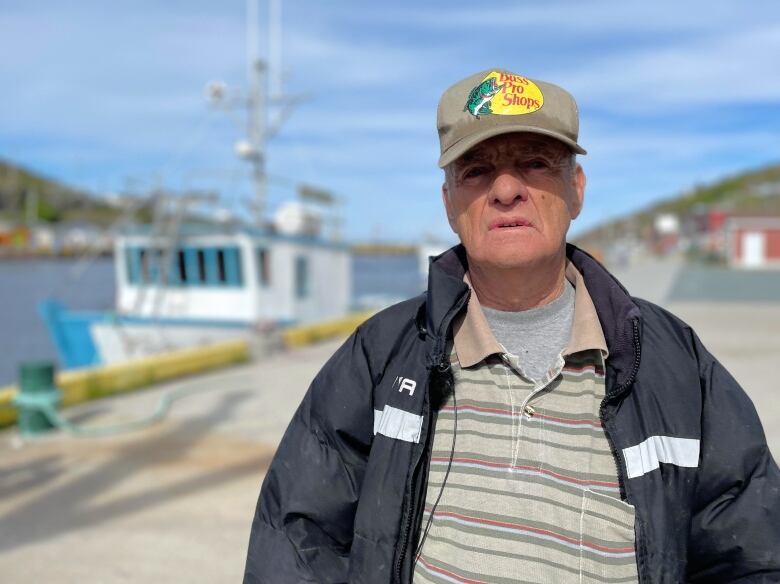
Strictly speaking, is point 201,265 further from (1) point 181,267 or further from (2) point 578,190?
(2) point 578,190

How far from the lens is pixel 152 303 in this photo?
1444cm

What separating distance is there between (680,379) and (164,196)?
13349 mm

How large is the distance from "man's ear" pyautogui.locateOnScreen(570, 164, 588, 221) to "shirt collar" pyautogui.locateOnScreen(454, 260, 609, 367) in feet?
0.52

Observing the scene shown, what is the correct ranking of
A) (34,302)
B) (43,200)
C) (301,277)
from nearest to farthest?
1. (301,277)
2. (34,302)
3. (43,200)

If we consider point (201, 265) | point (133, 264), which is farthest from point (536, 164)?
point (133, 264)

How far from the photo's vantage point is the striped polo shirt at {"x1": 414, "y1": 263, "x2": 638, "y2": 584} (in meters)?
1.50

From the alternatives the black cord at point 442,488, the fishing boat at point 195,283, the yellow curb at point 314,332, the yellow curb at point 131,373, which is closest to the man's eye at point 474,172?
the black cord at point 442,488

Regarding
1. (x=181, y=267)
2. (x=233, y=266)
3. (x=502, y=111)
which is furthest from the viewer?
(x=181, y=267)

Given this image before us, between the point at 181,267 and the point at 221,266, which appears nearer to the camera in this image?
the point at 221,266

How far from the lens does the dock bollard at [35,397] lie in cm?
636

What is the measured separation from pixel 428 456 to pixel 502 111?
727mm

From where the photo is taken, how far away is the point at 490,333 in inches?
64.9

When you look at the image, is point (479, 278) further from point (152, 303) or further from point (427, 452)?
point (152, 303)

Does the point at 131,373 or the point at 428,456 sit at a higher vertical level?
the point at 428,456
